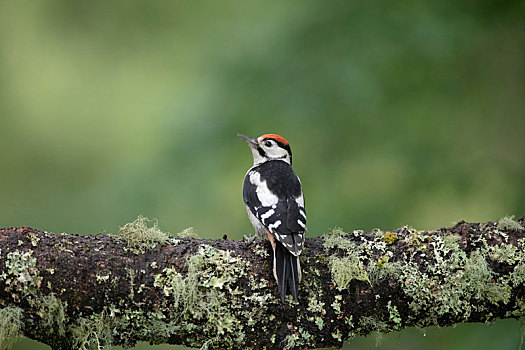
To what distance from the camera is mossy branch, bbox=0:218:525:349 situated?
2.45 metres

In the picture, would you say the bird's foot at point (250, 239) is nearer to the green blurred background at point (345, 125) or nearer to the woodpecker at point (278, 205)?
the woodpecker at point (278, 205)

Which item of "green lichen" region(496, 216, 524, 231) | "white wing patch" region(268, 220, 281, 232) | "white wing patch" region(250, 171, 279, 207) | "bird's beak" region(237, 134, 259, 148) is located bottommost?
"green lichen" region(496, 216, 524, 231)

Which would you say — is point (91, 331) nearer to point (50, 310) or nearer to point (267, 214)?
point (50, 310)

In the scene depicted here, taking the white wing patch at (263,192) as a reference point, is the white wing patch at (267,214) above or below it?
below

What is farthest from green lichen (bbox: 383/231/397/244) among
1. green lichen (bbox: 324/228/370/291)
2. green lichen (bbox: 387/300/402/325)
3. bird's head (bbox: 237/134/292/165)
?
bird's head (bbox: 237/134/292/165)

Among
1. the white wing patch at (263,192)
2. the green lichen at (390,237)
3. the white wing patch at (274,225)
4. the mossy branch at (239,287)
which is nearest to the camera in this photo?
the mossy branch at (239,287)

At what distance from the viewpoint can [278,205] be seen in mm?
3275

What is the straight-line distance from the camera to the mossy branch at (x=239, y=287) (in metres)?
2.45

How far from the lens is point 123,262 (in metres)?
2.57

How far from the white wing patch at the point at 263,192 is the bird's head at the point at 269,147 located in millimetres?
545

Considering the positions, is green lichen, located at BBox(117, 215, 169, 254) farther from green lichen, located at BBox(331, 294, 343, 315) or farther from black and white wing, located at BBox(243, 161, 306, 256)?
green lichen, located at BBox(331, 294, 343, 315)

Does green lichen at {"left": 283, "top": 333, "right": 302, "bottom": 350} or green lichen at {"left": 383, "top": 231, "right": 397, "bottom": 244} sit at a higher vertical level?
green lichen at {"left": 383, "top": 231, "right": 397, "bottom": 244}

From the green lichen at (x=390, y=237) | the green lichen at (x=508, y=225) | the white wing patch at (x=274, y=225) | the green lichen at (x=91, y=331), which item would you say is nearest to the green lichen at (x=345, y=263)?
the green lichen at (x=390, y=237)

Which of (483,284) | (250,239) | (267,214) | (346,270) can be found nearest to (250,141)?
(267,214)
